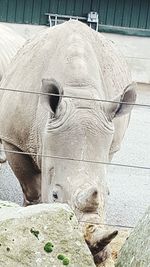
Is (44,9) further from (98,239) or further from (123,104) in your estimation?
(98,239)

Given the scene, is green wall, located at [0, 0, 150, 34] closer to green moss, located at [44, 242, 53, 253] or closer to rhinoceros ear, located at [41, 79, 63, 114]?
rhinoceros ear, located at [41, 79, 63, 114]

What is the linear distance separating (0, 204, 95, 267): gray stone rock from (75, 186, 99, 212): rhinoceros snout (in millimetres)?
826

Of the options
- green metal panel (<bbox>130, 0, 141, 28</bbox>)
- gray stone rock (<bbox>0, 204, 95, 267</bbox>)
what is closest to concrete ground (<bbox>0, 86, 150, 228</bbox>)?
gray stone rock (<bbox>0, 204, 95, 267</bbox>)

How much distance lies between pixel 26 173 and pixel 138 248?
2.59 metres

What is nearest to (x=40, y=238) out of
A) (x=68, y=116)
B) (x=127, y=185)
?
(x=68, y=116)

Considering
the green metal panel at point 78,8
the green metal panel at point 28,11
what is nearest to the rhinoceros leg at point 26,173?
the green metal panel at point 28,11

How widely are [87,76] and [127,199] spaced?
108 inches

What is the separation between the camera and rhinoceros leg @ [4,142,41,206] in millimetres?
6109

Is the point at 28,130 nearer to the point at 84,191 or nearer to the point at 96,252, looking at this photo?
the point at 84,191

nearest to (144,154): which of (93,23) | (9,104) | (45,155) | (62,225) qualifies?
(9,104)

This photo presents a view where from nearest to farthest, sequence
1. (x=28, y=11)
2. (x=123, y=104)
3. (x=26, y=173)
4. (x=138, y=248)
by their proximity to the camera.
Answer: (x=138, y=248), (x=123, y=104), (x=26, y=173), (x=28, y=11)

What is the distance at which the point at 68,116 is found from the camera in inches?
197

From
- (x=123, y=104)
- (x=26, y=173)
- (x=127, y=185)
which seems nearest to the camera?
(x=123, y=104)

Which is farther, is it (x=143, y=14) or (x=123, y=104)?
(x=143, y=14)
